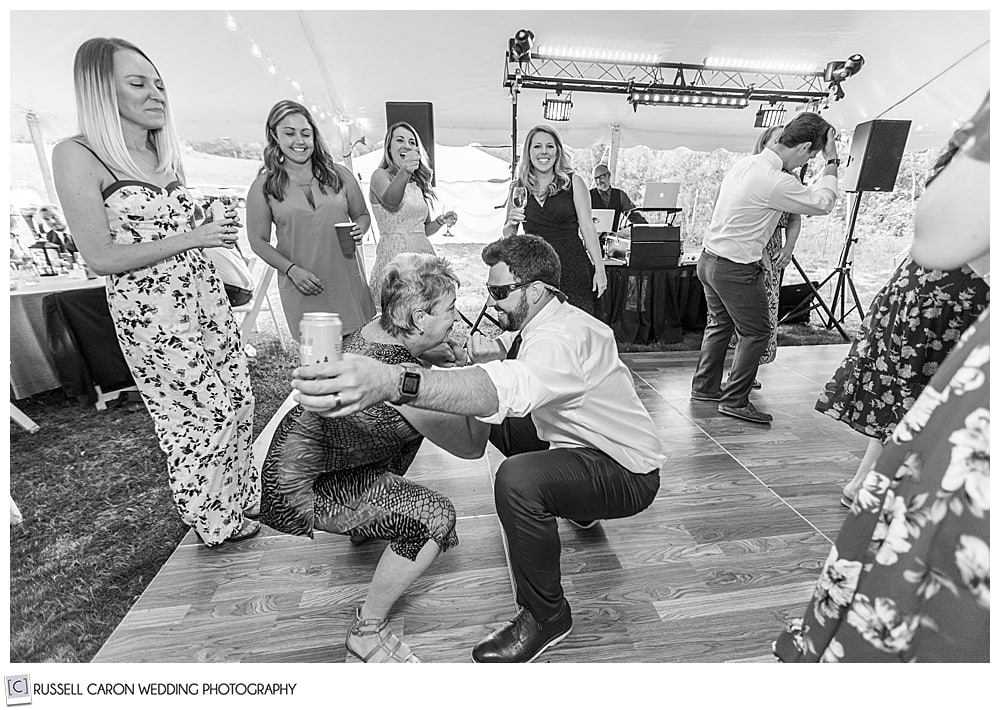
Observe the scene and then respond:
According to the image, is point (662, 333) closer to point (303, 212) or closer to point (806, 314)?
point (806, 314)

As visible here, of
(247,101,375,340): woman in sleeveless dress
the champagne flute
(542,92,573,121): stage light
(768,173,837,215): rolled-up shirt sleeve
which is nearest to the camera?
(247,101,375,340): woman in sleeveless dress

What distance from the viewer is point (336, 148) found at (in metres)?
4.41

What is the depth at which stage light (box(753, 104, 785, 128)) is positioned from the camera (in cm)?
508

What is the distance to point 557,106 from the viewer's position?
4.57 m

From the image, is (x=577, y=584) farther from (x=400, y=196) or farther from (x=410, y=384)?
(x=400, y=196)

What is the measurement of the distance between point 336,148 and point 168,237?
3529 mm

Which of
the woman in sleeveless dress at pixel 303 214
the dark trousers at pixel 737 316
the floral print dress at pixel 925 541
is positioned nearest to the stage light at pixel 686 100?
the dark trousers at pixel 737 316

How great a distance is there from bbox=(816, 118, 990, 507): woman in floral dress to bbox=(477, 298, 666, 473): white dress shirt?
69cm

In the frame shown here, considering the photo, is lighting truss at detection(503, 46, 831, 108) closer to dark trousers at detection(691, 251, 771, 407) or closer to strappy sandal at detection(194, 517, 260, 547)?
dark trousers at detection(691, 251, 771, 407)

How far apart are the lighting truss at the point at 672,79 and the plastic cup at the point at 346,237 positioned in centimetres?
253

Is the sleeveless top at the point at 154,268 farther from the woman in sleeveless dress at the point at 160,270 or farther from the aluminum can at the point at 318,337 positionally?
the aluminum can at the point at 318,337

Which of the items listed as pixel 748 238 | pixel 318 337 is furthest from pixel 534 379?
pixel 748 238

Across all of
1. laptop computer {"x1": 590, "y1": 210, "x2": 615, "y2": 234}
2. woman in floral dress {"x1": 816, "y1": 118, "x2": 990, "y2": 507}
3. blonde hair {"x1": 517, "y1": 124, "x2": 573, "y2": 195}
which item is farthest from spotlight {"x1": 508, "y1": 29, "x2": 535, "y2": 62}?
woman in floral dress {"x1": 816, "y1": 118, "x2": 990, "y2": 507}
